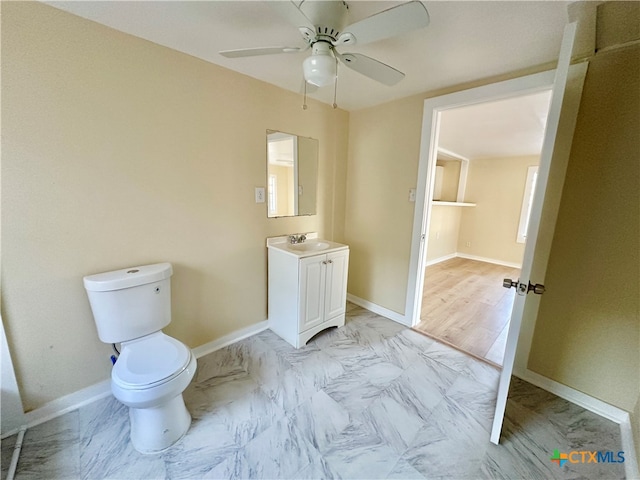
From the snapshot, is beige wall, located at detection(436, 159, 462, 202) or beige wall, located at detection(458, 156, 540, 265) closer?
beige wall, located at detection(458, 156, 540, 265)

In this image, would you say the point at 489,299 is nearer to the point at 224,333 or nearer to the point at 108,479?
the point at 224,333

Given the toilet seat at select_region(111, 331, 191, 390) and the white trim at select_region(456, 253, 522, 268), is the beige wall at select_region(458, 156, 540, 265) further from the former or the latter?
the toilet seat at select_region(111, 331, 191, 390)

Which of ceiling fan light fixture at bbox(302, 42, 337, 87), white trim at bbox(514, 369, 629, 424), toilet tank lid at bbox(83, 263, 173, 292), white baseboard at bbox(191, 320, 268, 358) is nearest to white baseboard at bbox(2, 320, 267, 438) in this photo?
white baseboard at bbox(191, 320, 268, 358)

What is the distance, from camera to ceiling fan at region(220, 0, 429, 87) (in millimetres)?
906

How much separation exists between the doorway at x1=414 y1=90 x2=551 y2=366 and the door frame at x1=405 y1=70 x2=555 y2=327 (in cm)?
8

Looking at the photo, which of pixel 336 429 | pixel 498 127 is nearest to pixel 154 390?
pixel 336 429

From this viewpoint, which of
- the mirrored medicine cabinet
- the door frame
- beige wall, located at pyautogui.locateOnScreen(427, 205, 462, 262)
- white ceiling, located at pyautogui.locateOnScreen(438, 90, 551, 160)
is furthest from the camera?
beige wall, located at pyautogui.locateOnScreen(427, 205, 462, 262)

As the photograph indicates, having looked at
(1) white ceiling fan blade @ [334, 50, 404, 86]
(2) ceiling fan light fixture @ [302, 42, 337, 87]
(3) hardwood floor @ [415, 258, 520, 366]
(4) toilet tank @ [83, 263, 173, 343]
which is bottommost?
(3) hardwood floor @ [415, 258, 520, 366]

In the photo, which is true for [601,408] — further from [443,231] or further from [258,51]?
[443,231]

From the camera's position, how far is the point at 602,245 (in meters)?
1.47

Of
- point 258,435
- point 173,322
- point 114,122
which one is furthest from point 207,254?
point 258,435

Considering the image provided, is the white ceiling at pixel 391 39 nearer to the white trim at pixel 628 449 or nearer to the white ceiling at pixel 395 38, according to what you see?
the white ceiling at pixel 395 38

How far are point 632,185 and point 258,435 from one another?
2456mm

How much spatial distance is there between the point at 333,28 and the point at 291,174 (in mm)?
1351
